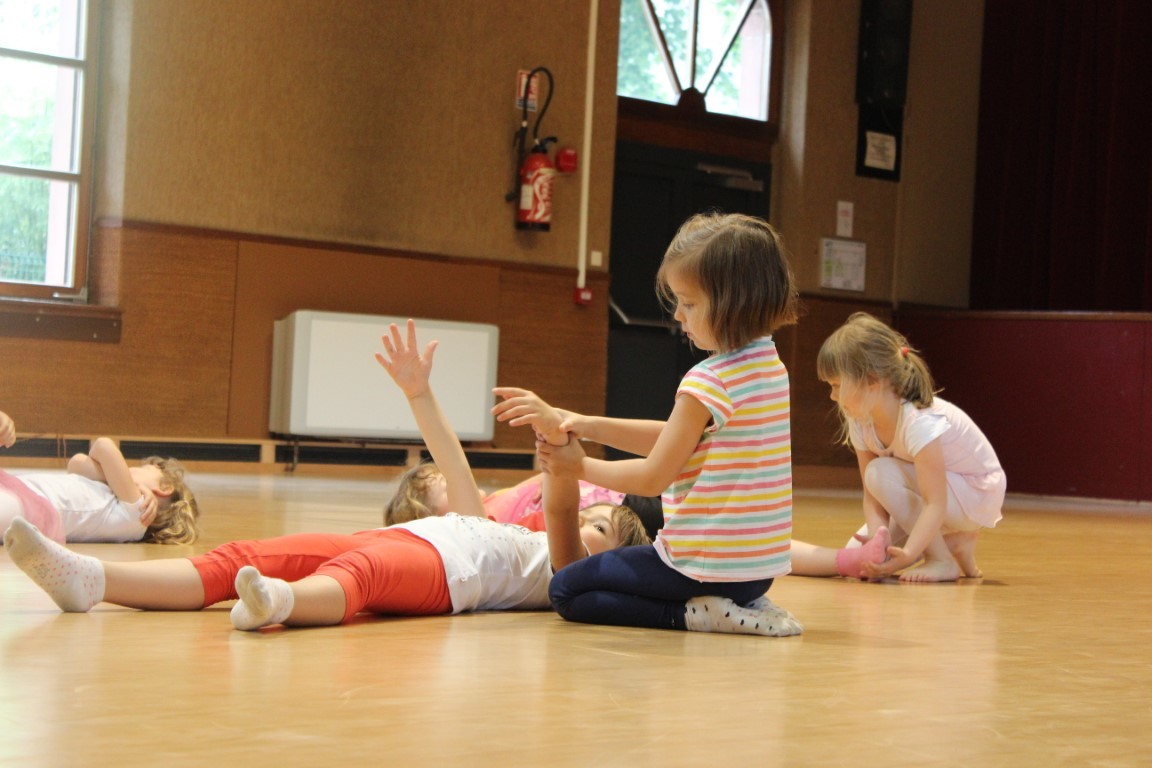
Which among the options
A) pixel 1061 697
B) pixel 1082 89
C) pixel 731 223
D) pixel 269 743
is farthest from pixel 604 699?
pixel 1082 89

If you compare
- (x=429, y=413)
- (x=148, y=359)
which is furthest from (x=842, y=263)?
(x=429, y=413)

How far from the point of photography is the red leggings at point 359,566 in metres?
1.93

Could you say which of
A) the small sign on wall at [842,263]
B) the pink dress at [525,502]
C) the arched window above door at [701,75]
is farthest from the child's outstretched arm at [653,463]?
the small sign on wall at [842,263]

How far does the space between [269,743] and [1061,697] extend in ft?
2.93

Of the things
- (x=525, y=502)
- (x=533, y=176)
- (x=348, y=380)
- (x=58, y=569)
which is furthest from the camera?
(x=533, y=176)

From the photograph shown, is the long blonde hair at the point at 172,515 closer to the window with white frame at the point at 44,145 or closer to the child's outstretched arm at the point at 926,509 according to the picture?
the child's outstretched arm at the point at 926,509

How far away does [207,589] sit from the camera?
6.50ft

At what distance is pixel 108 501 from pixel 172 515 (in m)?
0.14

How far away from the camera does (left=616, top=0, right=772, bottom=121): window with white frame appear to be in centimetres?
729

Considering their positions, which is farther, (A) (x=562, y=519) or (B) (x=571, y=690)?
(A) (x=562, y=519)

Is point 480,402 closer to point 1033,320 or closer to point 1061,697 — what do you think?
point 1033,320

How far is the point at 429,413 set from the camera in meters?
2.13

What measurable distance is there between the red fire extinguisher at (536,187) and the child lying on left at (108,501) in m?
3.90

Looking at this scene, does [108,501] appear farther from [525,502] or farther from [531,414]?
[531,414]
